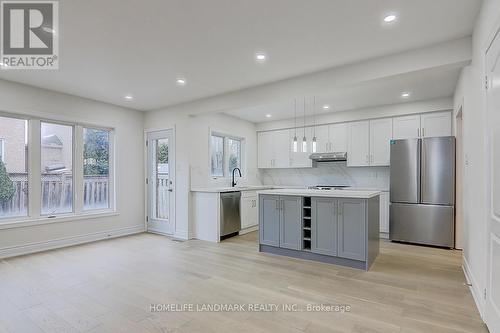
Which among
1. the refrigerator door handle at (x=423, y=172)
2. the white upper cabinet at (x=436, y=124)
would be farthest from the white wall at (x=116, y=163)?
the white upper cabinet at (x=436, y=124)

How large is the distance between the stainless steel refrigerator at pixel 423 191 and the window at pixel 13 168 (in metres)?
6.23

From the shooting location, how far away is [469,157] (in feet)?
10.0

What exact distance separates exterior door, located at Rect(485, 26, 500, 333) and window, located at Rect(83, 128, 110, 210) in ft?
18.8

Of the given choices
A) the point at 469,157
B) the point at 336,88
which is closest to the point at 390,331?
the point at 469,157

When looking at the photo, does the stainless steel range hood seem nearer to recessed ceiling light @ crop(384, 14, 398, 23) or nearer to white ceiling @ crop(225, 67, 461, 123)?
white ceiling @ crop(225, 67, 461, 123)

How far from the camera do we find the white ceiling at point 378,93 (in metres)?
3.68

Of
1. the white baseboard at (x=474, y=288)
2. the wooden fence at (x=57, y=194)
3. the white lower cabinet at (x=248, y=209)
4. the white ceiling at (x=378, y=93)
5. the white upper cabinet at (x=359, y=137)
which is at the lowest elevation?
the white baseboard at (x=474, y=288)

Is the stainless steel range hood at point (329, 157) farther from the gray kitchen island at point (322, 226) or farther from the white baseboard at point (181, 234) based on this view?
the white baseboard at point (181, 234)

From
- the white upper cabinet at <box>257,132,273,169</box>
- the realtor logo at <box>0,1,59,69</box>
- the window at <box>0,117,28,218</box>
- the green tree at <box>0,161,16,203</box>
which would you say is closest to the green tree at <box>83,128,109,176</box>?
the window at <box>0,117,28,218</box>

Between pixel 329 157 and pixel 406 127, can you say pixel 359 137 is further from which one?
pixel 406 127

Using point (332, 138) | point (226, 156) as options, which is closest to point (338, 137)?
point (332, 138)

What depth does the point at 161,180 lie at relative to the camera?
5891mm

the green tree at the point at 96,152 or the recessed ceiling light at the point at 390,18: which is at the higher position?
the recessed ceiling light at the point at 390,18

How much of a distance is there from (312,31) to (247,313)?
8.97ft
